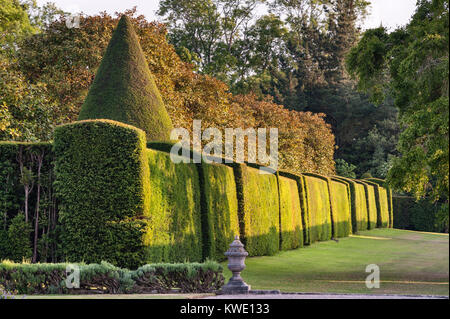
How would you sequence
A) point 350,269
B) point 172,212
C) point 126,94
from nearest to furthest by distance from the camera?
point 172,212 < point 126,94 < point 350,269

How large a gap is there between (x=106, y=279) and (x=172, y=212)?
4128mm

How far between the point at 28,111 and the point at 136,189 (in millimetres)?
10963

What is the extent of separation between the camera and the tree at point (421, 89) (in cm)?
1232

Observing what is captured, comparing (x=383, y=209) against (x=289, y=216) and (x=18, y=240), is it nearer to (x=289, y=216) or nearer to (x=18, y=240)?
(x=289, y=216)

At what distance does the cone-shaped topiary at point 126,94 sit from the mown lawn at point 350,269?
203 inches

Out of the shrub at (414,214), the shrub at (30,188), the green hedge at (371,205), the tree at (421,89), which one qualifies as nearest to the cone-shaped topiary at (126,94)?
the shrub at (30,188)

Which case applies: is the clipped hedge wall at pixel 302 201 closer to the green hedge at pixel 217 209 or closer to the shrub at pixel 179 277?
the green hedge at pixel 217 209

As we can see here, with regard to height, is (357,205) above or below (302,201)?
below

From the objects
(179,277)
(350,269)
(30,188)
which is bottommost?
(350,269)

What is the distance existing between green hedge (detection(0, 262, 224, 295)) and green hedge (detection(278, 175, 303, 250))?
12154 millimetres

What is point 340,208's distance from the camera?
34.8 meters

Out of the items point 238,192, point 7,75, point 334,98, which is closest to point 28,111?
point 7,75

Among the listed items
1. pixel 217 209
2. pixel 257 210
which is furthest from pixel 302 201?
pixel 217 209
